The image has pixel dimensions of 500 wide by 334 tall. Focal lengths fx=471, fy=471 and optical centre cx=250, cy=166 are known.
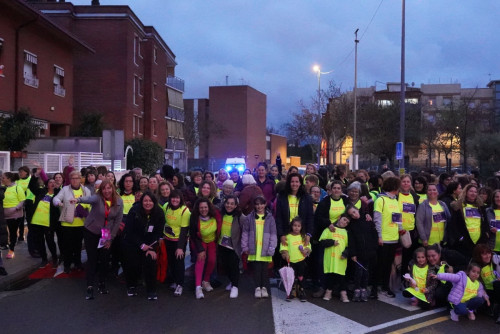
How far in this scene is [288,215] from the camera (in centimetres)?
732

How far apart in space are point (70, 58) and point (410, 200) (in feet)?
79.2

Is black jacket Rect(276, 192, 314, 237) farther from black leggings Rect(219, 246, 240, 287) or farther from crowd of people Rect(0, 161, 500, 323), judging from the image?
black leggings Rect(219, 246, 240, 287)

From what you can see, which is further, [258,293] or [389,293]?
[389,293]

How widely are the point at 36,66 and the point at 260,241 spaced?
19.8m

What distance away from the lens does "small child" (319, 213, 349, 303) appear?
6.85 metres

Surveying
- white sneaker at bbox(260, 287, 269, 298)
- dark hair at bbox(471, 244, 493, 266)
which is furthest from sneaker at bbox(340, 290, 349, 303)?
dark hair at bbox(471, 244, 493, 266)

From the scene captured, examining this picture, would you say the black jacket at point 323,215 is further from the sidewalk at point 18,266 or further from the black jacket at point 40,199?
the sidewalk at point 18,266

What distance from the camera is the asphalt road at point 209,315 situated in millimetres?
5660

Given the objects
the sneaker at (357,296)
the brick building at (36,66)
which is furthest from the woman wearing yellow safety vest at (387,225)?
the brick building at (36,66)

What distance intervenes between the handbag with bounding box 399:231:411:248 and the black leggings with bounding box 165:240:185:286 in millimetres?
3347

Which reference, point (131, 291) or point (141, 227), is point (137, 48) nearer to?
point (141, 227)

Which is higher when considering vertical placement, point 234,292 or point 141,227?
point 141,227

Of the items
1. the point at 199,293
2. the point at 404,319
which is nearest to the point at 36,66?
the point at 199,293

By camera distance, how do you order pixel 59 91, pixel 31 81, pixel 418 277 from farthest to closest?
pixel 59 91 → pixel 31 81 → pixel 418 277
